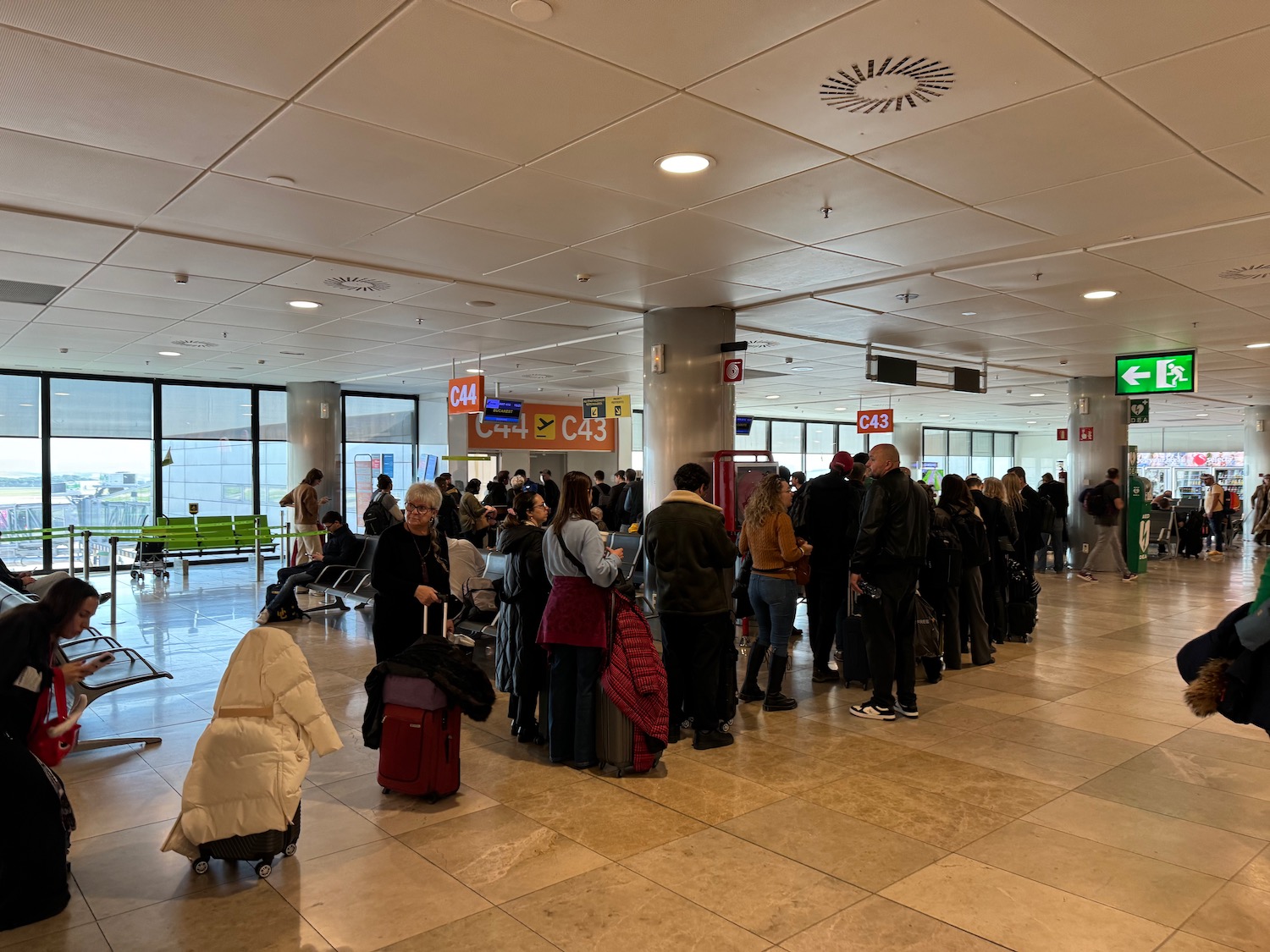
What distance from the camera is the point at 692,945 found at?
3053 mm

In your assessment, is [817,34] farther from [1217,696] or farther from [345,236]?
[345,236]

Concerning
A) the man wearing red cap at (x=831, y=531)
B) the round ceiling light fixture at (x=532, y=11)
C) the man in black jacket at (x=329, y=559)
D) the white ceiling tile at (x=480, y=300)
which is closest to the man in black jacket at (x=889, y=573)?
the man wearing red cap at (x=831, y=531)

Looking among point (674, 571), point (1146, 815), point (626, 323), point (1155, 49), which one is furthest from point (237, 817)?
point (626, 323)

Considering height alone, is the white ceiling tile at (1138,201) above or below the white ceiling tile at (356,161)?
above

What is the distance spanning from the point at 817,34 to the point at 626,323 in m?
6.90

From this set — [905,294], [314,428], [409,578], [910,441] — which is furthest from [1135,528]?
[910,441]

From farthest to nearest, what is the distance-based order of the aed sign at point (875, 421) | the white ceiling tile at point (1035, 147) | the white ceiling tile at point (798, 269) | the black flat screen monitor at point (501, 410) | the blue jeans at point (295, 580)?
the aed sign at point (875, 421)
the black flat screen monitor at point (501, 410)
the blue jeans at point (295, 580)
the white ceiling tile at point (798, 269)
the white ceiling tile at point (1035, 147)

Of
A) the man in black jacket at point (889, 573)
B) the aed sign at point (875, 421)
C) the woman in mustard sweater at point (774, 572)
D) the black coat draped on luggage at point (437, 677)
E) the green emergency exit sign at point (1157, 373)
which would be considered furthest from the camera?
the aed sign at point (875, 421)

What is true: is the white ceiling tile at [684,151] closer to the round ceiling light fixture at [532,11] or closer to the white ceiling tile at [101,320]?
the round ceiling light fixture at [532,11]

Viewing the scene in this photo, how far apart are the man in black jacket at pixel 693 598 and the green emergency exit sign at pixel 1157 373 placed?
8709mm

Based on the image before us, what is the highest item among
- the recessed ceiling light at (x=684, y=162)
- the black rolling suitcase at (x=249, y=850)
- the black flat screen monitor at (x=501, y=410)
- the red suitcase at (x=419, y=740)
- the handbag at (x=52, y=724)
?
the recessed ceiling light at (x=684, y=162)

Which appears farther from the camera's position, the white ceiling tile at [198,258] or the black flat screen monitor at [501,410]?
the black flat screen monitor at [501,410]

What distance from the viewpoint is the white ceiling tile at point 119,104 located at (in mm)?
3498

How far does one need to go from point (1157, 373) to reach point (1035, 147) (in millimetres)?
8236
